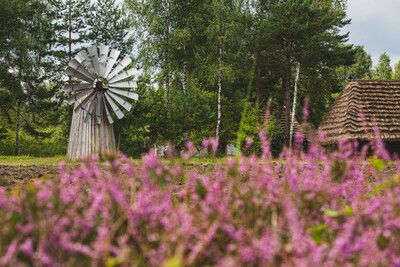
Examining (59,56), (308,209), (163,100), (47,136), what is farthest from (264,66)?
(308,209)

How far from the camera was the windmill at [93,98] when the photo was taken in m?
25.8

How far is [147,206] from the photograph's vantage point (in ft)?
5.76

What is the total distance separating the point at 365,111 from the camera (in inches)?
1083

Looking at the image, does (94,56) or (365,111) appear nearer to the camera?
(94,56)

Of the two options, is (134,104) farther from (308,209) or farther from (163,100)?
(308,209)

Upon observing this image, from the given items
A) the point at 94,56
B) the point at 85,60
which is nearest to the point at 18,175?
the point at 85,60

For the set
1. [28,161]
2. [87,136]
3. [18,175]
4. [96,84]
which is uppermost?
[96,84]

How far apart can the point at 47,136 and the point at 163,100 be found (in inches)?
405

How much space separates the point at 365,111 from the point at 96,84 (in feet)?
42.4

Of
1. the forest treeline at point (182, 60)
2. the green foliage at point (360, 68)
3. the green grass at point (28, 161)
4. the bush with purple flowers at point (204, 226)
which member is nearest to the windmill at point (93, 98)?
the green grass at point (28, 161)

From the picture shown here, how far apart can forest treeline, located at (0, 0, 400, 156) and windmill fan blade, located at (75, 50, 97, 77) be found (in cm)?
860

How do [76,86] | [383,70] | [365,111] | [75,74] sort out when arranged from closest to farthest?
1. [75,74]
2. [76,86]
3. [365,111]
4. [383,70]

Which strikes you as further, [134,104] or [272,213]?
[134,104]

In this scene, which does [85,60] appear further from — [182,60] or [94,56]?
[182,60]
